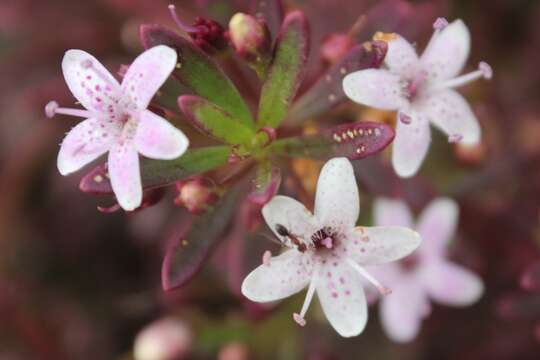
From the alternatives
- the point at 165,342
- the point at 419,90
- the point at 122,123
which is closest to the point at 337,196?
the point at 419,90

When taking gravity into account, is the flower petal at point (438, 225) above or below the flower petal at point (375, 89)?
below

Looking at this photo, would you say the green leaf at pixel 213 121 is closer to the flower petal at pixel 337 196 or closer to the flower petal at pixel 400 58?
the flower petal at pixel 337 196

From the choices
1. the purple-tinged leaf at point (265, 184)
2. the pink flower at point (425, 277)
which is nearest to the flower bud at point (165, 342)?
the pink flower at point (425, 277)

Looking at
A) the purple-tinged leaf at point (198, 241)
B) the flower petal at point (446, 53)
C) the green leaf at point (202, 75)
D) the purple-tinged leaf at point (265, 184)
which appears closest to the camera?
the purple-tinged leaf at point (265, 184)

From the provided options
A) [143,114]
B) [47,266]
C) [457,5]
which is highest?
[457,5]

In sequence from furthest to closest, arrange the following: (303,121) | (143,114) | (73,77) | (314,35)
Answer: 1. (314,35)
2. (303,121)
3. (73,77)
4. (143,114)

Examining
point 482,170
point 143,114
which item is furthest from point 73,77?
point 482,170

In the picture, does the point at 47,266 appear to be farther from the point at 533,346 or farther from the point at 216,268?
the point at 533,346
